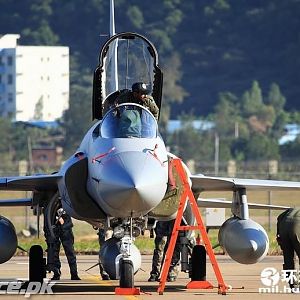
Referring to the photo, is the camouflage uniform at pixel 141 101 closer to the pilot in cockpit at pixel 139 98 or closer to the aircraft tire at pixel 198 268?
the pilot in cockpit at pixel 139 98

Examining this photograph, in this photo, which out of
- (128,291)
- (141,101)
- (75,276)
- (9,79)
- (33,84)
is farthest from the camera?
(9,79)

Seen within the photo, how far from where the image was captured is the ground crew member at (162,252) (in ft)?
67.3

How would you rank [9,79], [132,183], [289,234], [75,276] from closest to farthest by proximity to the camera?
[132,183] < [289,234] < [75,276] < [9,79]

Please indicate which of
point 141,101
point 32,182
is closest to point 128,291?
point 32,182

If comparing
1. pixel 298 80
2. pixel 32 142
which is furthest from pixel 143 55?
pixel 298 80

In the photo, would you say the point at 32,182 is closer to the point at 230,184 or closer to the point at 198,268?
the point at 198,268

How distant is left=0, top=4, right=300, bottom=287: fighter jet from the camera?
17.1 meters

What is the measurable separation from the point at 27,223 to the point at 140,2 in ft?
388

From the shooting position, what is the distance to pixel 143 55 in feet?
66.6

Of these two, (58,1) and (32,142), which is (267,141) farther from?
(58,1)

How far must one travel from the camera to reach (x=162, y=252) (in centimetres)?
2111

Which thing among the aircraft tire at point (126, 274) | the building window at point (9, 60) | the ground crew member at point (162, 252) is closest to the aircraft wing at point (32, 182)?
the ground crew member at point (162, 252)

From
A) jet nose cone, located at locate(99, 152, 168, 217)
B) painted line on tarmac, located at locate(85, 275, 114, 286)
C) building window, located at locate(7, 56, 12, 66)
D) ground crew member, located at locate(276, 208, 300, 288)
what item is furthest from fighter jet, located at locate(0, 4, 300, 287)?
building window, located at locate(7, 56, 12, 66)

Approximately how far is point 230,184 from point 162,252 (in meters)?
1.93
